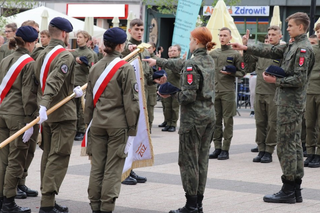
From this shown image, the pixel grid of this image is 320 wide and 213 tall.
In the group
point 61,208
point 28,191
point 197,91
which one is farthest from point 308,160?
point 61,208

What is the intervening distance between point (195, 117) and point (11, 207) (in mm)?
2214

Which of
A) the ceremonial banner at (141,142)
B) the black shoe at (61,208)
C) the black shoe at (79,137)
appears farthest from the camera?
the black shoe at (79,137)

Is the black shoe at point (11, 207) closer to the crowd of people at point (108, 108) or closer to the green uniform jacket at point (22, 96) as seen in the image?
the crowd of people at point (108, 108)

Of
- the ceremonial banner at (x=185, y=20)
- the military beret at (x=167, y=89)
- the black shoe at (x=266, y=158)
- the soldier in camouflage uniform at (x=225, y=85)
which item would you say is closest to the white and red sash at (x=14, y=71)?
the military beret at (x=167, y=89)

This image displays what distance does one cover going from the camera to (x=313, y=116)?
1066 centimetres

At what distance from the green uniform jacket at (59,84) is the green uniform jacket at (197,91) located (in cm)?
116

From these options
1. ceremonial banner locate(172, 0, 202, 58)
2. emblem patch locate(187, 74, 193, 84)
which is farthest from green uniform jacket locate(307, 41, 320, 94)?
ceremonial banner locate(172, 0, 202, 58)

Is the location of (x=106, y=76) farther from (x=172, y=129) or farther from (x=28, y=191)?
(x=172, y=129)

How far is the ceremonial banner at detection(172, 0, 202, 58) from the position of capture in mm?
19453

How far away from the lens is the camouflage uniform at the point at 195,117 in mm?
6727

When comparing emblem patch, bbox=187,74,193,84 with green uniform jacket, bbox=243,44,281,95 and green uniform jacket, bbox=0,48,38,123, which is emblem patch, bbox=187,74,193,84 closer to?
green uniform jacket, bbox=0,48,38,123

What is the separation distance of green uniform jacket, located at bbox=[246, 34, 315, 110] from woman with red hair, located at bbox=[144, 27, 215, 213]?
3.49ft

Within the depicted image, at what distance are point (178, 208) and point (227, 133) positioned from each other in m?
4.15

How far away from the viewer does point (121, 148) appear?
250 inches
